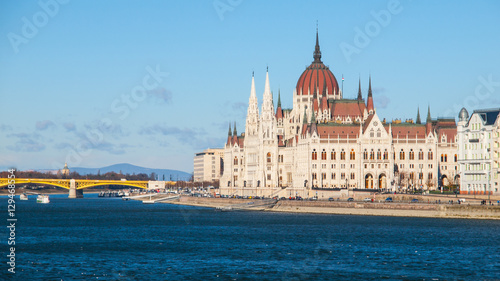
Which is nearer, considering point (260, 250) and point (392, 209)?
point (260, 250)

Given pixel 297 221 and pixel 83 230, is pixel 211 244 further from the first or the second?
pixel 297 221

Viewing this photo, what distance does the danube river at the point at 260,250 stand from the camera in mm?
70750

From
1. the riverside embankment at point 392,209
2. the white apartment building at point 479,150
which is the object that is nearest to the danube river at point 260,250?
the riverside embankment at point 392,209

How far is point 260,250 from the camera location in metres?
88.0

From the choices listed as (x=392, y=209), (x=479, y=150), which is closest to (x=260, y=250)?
(x=392, y=209)

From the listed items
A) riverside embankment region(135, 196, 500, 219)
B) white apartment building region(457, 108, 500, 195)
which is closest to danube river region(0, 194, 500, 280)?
riverside embankment region(135, 196, 500, 219)

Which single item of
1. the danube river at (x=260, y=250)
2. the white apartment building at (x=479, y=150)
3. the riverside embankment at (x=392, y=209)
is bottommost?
the danube river at (x=260, y=250)

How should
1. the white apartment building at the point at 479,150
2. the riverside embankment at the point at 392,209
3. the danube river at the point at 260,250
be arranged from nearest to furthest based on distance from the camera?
the danube river at the point at 260,250 → the riverside embankment at the point at 392,209 → the white apartment building at the point at 479,150

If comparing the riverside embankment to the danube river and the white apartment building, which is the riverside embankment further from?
the white apartment building

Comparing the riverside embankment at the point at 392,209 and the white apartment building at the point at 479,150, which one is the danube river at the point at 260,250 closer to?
the riverside embankment at the point at 392,209

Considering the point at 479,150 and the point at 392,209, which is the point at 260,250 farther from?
the point at 479,150

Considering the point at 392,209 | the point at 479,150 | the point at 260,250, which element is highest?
the point at 479,150

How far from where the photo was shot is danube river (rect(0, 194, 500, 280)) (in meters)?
70.8

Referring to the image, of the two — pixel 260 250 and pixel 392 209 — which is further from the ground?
pixel 392 209
